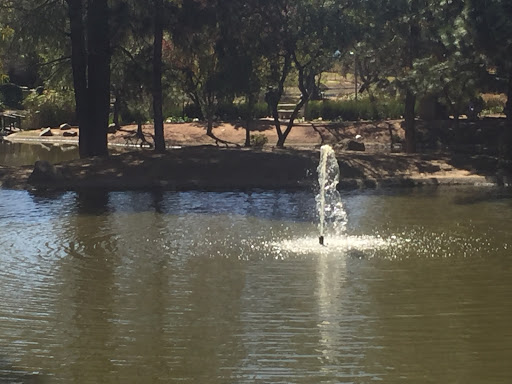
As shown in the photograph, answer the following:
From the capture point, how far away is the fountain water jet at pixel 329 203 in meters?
15.6

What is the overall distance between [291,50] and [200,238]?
14.1 metres

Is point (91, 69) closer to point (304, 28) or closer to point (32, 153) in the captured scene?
point (304, 28)

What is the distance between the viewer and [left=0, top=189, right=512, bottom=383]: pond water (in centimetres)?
861

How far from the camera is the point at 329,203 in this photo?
59.8ft

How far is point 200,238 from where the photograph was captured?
583 inches

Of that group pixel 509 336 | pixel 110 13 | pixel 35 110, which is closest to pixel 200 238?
pixel 509 336

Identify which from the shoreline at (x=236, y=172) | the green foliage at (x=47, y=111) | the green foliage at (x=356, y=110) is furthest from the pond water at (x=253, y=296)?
the green foliage at (x=47, y=111)

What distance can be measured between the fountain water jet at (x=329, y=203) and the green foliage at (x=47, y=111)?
2387 centimetres

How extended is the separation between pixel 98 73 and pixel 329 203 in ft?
33.3

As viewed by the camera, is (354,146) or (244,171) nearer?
(244,171)

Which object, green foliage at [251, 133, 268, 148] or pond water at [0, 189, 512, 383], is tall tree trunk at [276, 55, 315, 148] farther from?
pond water at [0, 189, 512, 383]

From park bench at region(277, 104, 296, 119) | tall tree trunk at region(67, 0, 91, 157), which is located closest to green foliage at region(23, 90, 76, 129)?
park bench at region(277, 104, 296, 119)

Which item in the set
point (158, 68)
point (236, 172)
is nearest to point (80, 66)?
point (158, 68)

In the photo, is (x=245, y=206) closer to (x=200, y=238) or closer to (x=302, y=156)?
(x=200, y=238)
